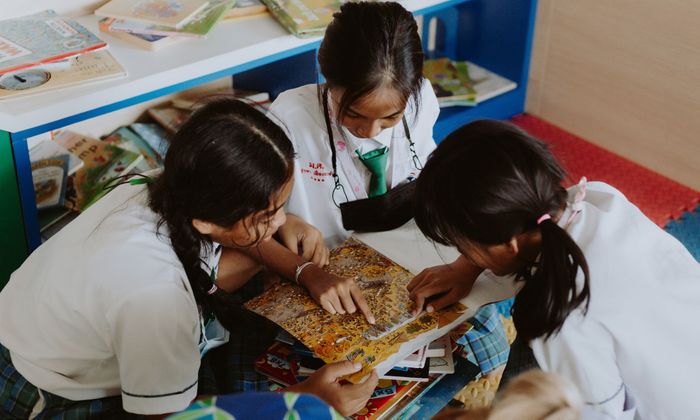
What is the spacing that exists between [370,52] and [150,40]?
2.11 feet

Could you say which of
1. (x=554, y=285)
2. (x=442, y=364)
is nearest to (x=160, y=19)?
(x=442, y=364)

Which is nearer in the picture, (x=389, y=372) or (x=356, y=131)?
(x=389, y=372)

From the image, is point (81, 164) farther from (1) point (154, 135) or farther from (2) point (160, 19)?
(2) point (160, 19)

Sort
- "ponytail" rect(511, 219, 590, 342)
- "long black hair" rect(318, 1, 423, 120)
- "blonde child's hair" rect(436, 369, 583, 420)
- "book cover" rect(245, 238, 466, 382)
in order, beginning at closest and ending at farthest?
"blonde child's hair" rect(436, 369, 583, 420)
"ponytail" rect(511, 219, 590, 342)
"book cover" rect(245, 238, 466, 382)
"long black hair" rect(318, 1, 423, 120)

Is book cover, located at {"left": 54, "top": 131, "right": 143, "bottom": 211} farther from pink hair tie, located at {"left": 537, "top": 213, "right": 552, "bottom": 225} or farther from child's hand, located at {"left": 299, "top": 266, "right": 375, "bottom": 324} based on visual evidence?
pink hair tie, located at {"left": 537, "top": 213, "right": 552, "bottom": 225}

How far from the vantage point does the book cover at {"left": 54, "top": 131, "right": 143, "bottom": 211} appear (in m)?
1.84

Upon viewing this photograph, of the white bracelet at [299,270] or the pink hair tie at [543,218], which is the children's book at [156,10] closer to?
the white bracelet at [299,270]

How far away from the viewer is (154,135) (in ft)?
6.78

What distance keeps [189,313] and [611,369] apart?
59 cm

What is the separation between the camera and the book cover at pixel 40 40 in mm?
1603

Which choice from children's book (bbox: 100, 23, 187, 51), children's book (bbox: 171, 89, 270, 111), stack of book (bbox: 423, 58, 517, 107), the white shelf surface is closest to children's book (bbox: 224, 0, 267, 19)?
the white shelf surface

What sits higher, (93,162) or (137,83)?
(137,83)

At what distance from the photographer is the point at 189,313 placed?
113cm

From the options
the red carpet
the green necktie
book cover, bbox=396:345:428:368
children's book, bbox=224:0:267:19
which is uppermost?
children's book, bbox=224:0:267:19
